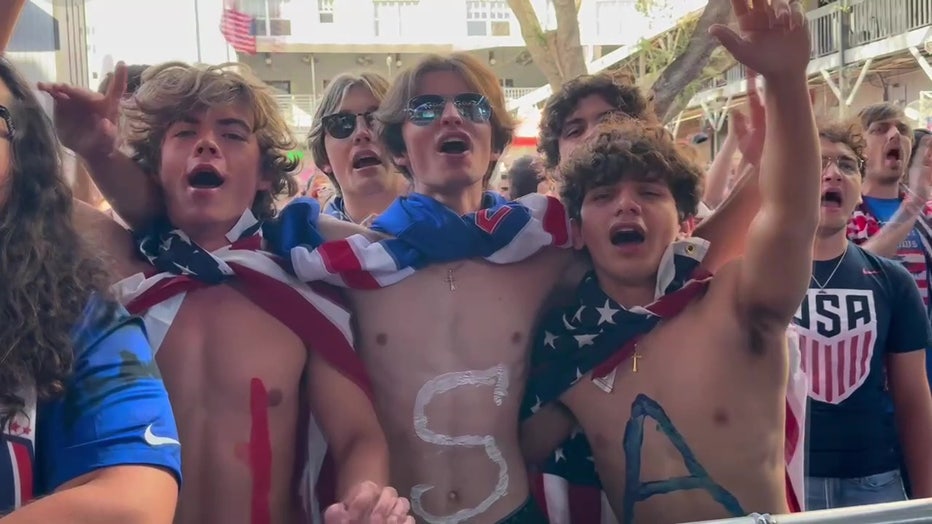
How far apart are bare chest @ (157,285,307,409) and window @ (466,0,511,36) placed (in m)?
1.78

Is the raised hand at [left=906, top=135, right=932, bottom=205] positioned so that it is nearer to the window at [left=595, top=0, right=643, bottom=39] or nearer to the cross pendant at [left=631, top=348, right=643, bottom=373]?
the window at [left=595, top=0, right=643, bottom=39]

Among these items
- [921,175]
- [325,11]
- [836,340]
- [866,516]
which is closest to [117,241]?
[866,516]

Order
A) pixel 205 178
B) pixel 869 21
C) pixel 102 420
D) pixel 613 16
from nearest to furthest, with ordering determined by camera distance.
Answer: pixel 102 420
pixel 205 178
pixel 613 16
pixel 869 21

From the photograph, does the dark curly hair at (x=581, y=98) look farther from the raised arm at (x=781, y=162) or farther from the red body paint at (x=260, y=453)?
the red body paint at (x=260, y=453)

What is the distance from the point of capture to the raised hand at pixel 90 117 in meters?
1.82

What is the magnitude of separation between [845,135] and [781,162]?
1.22 meters

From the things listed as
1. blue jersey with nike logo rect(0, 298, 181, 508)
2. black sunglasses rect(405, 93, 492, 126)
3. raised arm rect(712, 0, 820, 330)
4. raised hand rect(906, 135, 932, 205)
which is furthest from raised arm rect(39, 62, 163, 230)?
raised hand rect(906, 135, 932, 205)

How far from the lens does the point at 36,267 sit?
1.21m

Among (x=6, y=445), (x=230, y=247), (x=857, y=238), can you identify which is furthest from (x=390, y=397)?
(x=857, y=238)

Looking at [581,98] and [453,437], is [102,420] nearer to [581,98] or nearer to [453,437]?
[453,437]

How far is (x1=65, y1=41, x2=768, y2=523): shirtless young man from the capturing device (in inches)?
77.7

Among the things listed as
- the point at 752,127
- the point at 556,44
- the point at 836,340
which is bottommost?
the point at 836,340

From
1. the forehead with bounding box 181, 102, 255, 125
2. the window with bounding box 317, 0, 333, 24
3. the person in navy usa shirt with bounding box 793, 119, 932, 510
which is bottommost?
the person in navy usa shirt with bounding box 793, 119, 932, 510

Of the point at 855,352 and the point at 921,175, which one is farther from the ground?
the point at 921,175
